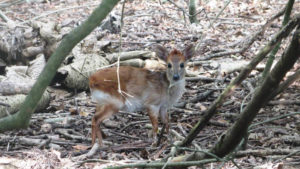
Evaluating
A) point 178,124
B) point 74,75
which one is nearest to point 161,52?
point 178,124

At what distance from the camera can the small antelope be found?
7430 mm

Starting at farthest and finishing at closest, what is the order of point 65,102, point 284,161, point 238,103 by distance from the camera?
point 65,102
point 238,103
point 284,161

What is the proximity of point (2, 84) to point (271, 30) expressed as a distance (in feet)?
22.7

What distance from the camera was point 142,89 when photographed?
25.8ft

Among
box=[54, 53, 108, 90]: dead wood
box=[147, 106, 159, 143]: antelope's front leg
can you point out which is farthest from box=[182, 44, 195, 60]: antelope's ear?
box=[54, 53, 108, 90]: dead wood

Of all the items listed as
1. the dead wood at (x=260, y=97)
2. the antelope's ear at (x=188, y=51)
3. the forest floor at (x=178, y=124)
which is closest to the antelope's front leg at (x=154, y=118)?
the forest floor at (x=178, y=124)

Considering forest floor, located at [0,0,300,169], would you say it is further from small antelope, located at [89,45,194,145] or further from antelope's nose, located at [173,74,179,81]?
antelope's nose, located at [173,74,179,81]

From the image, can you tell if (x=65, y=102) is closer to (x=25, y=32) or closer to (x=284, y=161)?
(x=25, y=32)

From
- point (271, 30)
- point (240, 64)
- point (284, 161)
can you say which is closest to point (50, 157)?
point (284, 161)

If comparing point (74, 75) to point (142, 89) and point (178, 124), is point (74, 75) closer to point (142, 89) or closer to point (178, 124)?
point (142, 89)

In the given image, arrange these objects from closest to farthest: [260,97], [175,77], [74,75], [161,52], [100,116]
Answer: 1. [260,97]
2. [100,116]
3. [175,77]
4. [161,52]
5. [74,75]

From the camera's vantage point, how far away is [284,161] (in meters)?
5.26

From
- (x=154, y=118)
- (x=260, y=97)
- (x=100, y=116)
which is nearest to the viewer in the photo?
(x=260, y=97)

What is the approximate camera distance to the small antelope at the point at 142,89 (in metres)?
7.43
